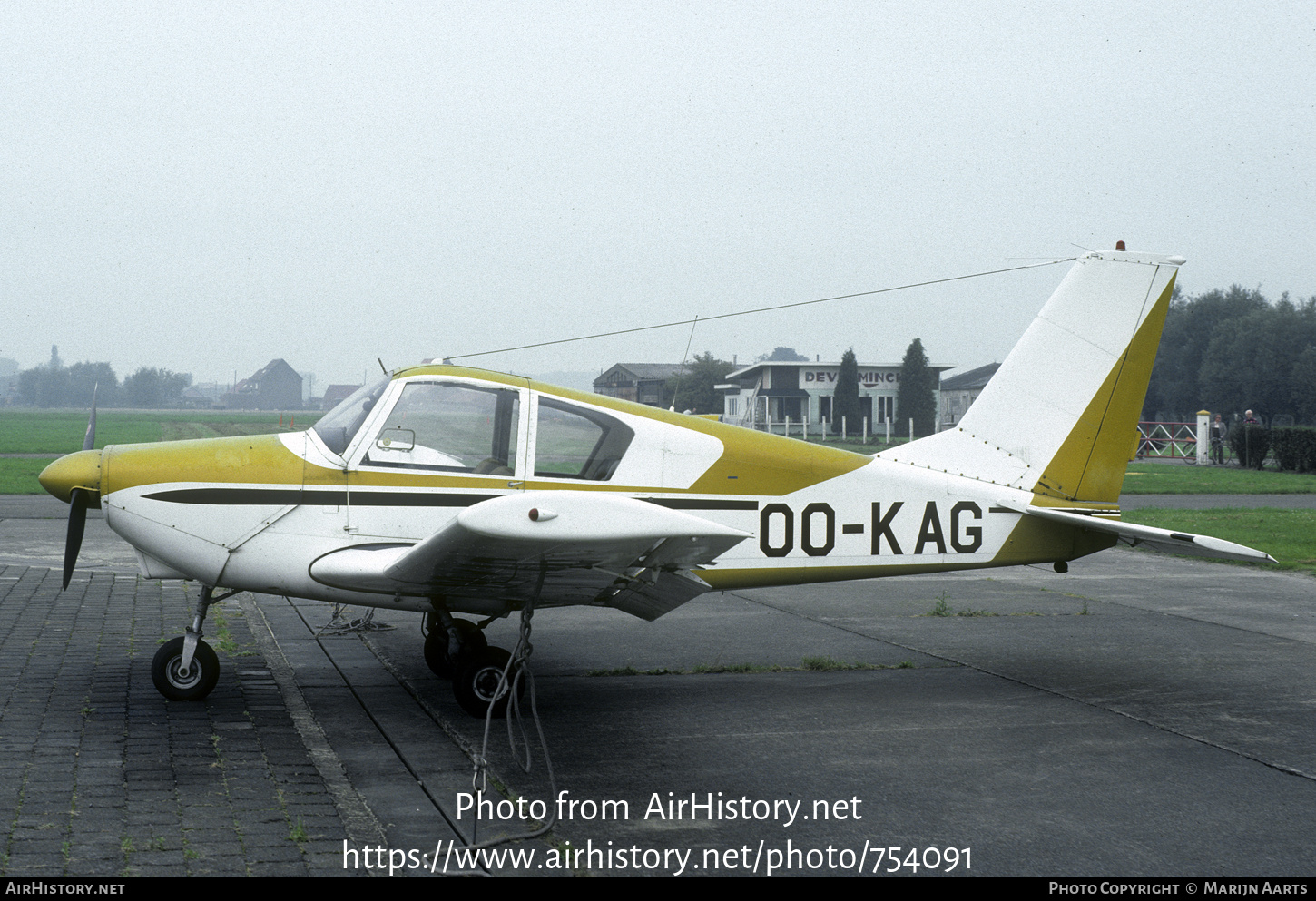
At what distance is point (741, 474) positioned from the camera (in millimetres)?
7031

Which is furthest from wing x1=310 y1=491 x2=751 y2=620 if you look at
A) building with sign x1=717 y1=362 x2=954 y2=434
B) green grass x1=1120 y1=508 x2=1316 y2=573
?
building with sign x1=717 y1=362 x2=954 y2=434

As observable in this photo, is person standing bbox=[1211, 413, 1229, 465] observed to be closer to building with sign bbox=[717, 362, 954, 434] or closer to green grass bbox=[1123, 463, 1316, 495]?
green grass bbox=[1123, 463, 1316, 495]

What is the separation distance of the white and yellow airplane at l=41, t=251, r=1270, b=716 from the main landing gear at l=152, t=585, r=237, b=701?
0.04 feet

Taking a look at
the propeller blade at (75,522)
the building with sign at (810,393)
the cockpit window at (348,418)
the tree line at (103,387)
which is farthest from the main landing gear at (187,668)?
the tree line at (103,387)

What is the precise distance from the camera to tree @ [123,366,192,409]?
405ft

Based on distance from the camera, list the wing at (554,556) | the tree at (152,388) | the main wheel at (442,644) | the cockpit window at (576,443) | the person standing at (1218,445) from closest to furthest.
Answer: the wing at (554,556)
the cockpit window at (576,443)
the main wheel at (442,644)
the person standing at (1218,445)
the tree at (152,388)

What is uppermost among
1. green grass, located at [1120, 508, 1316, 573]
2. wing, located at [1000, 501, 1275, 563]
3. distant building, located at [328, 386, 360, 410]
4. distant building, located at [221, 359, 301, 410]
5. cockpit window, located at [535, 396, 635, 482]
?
distant building, located at [221, 359, 301, 410]

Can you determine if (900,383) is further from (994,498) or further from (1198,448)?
(994,498)

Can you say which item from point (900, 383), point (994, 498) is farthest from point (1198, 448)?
point (994, 498)

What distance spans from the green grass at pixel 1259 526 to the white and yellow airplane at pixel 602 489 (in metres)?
7.50

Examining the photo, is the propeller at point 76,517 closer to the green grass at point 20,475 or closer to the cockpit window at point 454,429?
the cockpit window at point 454,429

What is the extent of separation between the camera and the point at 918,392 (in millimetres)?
45844

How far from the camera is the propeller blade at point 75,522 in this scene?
6305 mm

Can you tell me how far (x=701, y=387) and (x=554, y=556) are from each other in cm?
4559
